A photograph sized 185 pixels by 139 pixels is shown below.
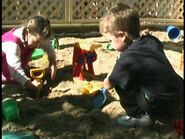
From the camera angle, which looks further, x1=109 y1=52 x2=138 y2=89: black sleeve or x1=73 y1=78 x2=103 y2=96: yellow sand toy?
x1=73 y1=78 x2=103 y2=96: yellow sand toy

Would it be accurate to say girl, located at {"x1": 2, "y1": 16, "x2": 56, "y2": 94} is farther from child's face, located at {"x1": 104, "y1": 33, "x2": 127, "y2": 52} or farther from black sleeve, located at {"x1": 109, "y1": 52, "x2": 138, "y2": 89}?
black sleeve, located at {"x1": 109, "y1": 52, "x2": 138, "y2": 89}

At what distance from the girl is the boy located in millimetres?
677

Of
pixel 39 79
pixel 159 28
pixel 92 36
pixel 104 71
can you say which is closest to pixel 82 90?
pixel 39 79

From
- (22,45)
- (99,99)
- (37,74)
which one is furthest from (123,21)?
(37,74)

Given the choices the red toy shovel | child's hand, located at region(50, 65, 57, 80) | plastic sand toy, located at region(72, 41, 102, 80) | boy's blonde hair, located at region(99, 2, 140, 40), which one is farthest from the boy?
child's hand, located at region(50, 65, 57, 80)

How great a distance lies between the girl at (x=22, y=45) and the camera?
3.24 metres

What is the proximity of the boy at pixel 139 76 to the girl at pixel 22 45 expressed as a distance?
2.22 feet

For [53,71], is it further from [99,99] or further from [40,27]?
[99,99]

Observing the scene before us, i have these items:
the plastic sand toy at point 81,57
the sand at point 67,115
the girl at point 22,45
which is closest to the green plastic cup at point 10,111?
the sand at point 67,115

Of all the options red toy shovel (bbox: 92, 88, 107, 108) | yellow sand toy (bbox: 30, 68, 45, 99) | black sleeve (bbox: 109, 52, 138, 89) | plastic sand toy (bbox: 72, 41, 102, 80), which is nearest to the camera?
black sleeve (bbox: 109, 52, 138, 89)

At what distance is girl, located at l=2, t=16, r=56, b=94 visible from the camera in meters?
3.24

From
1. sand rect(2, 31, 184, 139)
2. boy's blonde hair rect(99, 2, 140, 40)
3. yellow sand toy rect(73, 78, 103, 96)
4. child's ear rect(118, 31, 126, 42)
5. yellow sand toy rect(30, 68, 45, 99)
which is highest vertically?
boy's blonde hair rect(99, 2, 140, 40)

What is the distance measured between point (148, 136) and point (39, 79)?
1.24 meters

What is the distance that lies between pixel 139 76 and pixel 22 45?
1.27 metres
